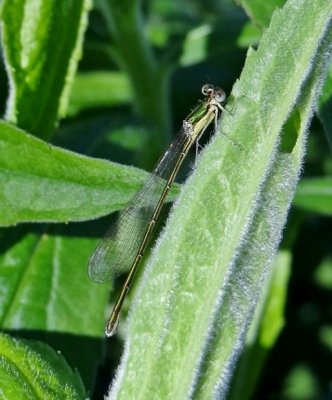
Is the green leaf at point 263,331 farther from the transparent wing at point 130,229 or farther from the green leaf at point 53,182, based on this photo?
the green leaf at point 53,182

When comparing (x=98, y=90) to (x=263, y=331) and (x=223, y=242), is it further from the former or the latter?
(x=223, y=242)

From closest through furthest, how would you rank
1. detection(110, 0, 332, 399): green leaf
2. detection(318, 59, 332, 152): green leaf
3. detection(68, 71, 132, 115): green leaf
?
detection(110, 0, 332, 399): green leaf < detection(318, 59, 332, 152): green leaf < detection(68, 71, 132, 115): green leaf

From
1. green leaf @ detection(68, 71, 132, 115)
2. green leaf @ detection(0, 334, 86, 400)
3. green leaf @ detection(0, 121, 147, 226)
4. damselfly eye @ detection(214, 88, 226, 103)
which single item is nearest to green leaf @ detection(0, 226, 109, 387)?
green leaf @ detection(0, 121, 147, 226)

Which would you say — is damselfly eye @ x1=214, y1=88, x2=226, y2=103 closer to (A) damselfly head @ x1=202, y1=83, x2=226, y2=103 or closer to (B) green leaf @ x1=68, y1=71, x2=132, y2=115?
(A) damselfly head @ x1=202, y1=83, x2=226, y2=103

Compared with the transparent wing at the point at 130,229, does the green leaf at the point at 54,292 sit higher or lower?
lower

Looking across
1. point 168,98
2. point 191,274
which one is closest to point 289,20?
point 191,274

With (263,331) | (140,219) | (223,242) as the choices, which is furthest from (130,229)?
(223,242)

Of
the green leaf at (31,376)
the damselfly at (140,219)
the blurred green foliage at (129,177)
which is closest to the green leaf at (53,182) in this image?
the blurred green foliage at (129,177)
